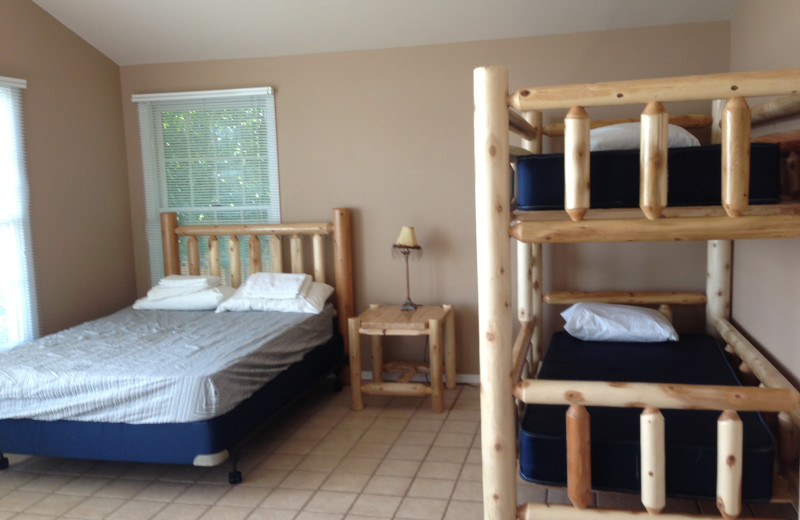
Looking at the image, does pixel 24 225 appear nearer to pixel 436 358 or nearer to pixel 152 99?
pixel 152 99

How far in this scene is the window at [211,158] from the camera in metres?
4.57

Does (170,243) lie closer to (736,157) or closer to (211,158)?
(211,158)

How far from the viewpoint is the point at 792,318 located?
262 cm

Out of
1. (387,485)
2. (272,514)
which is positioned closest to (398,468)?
(387,485)

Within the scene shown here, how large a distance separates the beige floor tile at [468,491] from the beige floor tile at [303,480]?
61 centimetres

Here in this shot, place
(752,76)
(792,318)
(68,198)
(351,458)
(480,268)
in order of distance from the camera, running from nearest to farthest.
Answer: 1. (752,76)
2. (480,268)
3. (792,318)
4. (351,458)
5. (68,198)

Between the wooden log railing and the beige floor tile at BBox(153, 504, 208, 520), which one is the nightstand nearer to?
the beige floor tile at BBox(153, 504, 208, 520)

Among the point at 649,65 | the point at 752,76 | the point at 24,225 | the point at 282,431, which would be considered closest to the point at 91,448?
the point at 282,431

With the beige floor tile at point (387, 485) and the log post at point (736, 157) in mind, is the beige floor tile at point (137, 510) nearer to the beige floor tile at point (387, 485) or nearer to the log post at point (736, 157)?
the beige floor tile at point (387, 485)

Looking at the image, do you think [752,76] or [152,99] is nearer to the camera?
[752,76]

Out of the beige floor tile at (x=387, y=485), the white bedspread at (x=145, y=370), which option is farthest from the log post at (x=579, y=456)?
the white bedspread at (x=145, y=370)

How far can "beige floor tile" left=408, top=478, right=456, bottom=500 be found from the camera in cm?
293

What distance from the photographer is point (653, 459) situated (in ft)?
6.80

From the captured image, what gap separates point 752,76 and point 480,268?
95 cm
